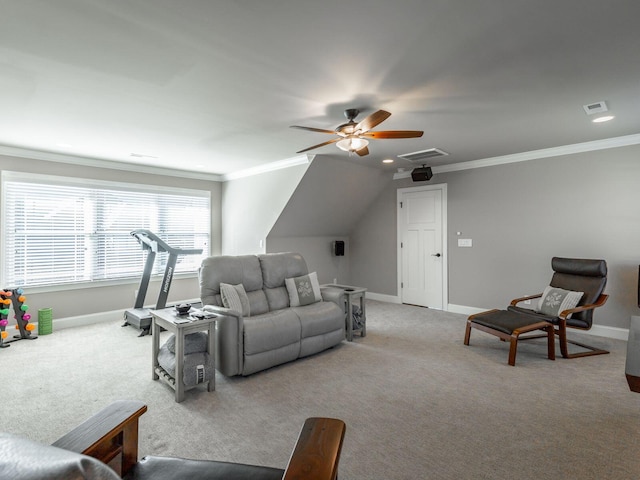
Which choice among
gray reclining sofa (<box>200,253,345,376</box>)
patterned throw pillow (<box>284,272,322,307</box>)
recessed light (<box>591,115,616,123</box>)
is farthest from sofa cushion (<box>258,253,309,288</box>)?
recessed light (<box>591,115,616,123</box>)

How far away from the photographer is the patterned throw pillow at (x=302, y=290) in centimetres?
396

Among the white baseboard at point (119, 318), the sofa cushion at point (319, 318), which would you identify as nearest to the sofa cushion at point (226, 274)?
the sofa cushion at point (319, 318)

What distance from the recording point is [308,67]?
2.38 meters

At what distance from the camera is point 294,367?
3.34 meters

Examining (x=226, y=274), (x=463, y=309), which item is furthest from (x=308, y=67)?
(x=463, y=309)

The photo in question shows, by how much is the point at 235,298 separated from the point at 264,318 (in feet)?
1.25

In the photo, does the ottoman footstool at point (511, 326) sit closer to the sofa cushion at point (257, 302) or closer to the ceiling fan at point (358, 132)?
the ceiling fan at point (358, 132)

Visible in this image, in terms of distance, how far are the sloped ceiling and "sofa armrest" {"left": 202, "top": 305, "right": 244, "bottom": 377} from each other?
266 cm

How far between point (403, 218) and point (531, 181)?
214 centimetres

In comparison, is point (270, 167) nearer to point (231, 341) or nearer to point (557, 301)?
point (231, 341)

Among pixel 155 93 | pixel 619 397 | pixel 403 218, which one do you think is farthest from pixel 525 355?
pixel 155 93

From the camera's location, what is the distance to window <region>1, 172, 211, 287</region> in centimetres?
446

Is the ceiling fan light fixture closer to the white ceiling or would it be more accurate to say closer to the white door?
the white ceiling

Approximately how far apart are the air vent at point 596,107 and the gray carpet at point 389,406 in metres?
2.49
